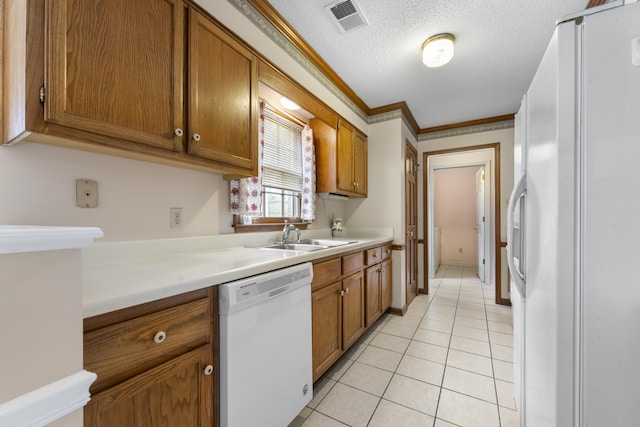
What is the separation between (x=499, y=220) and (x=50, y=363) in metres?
3.96

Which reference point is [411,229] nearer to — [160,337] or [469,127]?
[469,127]

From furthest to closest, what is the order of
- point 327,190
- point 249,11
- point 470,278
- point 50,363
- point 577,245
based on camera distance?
point 470,278
point 327,190
point 249,11
point 577,245
point 50,363

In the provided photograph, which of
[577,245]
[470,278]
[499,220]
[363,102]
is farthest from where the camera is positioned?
[470,278]

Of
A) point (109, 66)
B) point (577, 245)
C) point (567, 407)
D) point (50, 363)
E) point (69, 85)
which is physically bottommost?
point (567, 407)

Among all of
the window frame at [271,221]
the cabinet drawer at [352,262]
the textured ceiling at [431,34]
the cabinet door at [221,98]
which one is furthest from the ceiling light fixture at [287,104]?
the cabinet drawer at [352,262]

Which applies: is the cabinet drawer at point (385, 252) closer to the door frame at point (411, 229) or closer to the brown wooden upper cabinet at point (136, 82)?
the door frame at point (411, 229)

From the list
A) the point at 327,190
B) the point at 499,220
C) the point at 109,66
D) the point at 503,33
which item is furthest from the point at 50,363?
the point at 499,220

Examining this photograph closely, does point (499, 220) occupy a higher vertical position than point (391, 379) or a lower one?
higher

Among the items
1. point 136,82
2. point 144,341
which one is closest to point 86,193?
point 136,82

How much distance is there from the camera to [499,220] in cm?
330

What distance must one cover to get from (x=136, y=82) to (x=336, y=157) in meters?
1.74

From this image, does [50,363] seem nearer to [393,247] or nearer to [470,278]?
[393,247]

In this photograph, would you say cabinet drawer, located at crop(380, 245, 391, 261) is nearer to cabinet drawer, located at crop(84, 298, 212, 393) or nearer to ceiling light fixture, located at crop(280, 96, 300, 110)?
ceiling light fixture, located at crop(280, 96, 300, 110)

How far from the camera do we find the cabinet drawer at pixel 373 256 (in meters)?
2.32
